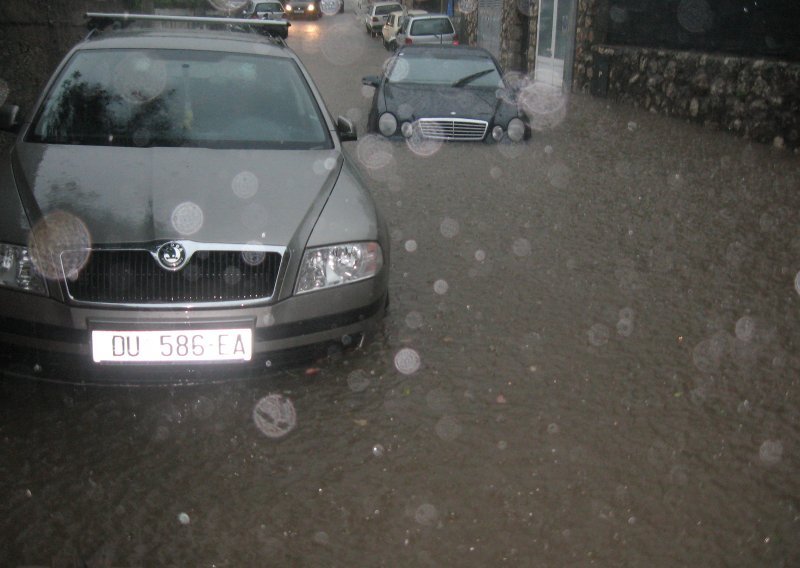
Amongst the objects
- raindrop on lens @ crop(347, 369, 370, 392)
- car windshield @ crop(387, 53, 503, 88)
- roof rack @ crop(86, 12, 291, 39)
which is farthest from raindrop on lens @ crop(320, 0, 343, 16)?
raindrop on lens @ crop(347, 369, 370, 392)

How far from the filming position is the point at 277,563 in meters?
2.75

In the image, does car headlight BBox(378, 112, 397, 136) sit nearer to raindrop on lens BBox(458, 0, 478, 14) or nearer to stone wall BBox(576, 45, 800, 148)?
stone wall BBox(576, 45, 800, 148)

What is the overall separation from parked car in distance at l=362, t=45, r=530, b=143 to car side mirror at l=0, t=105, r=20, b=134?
6839mm

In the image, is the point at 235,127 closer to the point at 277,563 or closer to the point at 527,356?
the point at 527,356

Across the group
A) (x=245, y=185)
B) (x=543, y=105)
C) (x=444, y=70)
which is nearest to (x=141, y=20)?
(x=245, y=185)

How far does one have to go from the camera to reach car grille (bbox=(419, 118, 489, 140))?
11.4 m

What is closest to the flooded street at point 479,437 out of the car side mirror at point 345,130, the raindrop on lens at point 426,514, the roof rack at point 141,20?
the raindrop on lens at point 426,514

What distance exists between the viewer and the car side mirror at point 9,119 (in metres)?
4.93

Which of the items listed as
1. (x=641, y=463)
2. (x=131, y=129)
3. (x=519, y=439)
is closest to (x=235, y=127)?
(x=131, y=129)

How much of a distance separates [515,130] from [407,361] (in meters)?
7.55

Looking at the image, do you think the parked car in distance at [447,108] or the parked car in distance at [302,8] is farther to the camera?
the parked car in distance at [302,8]

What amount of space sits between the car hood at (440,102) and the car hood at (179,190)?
6.92 metres

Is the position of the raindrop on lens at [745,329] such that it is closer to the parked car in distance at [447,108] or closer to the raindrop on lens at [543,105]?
the parked car in distance at [447,108]

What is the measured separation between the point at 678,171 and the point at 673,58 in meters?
6.16
